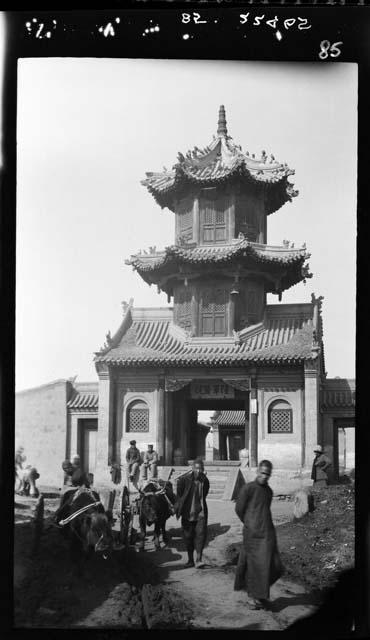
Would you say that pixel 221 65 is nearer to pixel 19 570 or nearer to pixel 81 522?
pixel 81 522

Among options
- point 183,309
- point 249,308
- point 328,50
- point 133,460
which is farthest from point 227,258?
point 328,50

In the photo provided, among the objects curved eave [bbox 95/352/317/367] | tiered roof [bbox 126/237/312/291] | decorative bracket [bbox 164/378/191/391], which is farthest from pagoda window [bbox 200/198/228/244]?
decorative bracket [bbox 164/378/191/391]

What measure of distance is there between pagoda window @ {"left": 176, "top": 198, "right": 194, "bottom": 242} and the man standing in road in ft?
17.1

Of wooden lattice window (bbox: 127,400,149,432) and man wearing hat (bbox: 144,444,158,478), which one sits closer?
man wearing hat (bbox: 144,444,158,478)

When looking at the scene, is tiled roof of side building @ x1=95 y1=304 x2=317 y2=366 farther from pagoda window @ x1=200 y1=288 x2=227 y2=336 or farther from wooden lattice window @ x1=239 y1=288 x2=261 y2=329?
pagoda window @ x1=200 y1=288 x2=227 y2=336

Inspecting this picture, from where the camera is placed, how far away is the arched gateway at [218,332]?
14.9 m

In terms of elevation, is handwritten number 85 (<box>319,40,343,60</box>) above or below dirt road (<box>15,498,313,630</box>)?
above

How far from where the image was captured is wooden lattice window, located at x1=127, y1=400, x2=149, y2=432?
49.6 feet

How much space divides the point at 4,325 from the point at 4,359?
0.57 m

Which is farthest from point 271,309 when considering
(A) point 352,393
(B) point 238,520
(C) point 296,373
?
(B) point 238,520

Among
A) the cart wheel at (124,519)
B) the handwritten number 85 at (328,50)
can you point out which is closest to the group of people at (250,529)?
the cart wheel at (124,519)

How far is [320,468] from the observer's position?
1419 centimetres

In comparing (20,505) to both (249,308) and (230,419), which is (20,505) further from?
(230,419)

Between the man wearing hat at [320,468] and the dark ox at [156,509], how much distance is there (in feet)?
8.48
